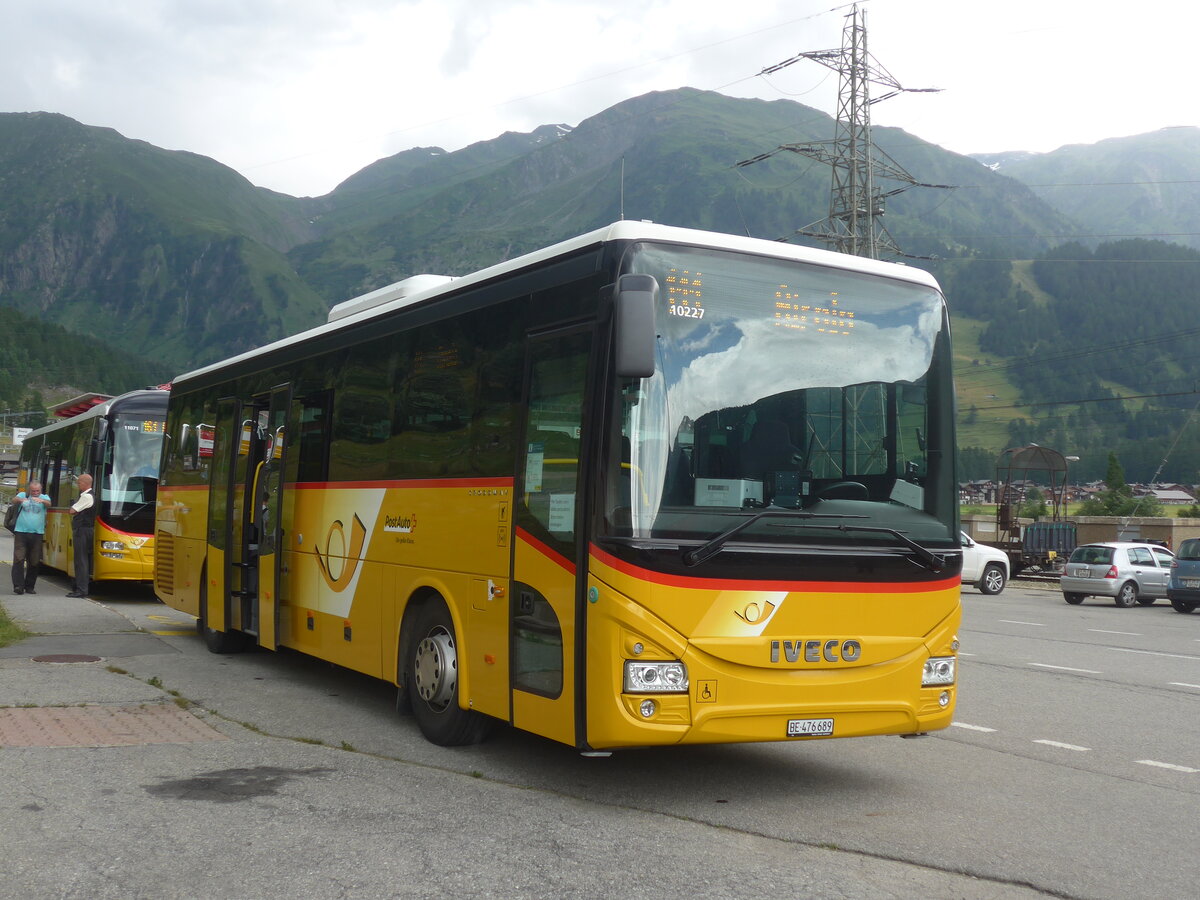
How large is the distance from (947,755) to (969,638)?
919 centimetres

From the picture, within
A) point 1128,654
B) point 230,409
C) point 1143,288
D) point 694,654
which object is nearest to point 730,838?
point 694,654

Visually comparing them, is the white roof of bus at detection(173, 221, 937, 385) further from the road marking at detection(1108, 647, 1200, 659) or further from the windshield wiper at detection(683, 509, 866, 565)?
the road marking at detection(1108, 647, 1200, 659)

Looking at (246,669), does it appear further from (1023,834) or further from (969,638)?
(969,638)

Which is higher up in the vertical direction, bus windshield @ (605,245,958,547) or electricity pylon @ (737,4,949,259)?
electricity pylon @ (737,4,949,259)

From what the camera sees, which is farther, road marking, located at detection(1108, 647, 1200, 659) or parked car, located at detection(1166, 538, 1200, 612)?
parked car, located at detection(1166, 538, 1200, 612)

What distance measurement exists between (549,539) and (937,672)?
2339mm

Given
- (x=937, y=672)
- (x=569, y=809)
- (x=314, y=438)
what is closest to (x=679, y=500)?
(x=569, y=809)

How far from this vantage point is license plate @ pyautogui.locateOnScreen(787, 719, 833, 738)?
6.48 m

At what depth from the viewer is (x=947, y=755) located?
8289mm

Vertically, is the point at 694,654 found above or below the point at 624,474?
below

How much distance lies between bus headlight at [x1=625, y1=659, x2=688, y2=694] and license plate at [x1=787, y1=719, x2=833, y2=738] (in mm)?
682

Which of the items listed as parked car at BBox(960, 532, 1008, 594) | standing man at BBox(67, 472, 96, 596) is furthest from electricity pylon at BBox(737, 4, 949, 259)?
standing man at BBox(67, 472, 96, 596)

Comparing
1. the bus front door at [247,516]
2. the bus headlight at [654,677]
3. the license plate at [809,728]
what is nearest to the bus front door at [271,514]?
the bus front door at [247,516]

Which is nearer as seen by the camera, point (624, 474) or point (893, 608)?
point (624, 474)
